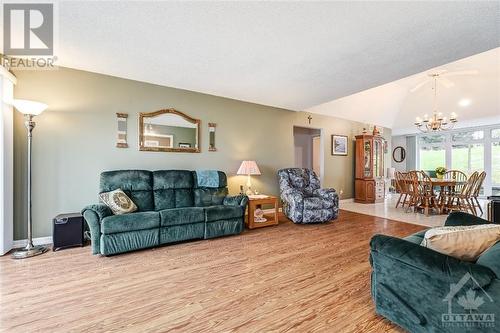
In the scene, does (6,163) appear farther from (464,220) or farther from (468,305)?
(464,220)

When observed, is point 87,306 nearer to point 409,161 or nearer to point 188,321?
point 188,321

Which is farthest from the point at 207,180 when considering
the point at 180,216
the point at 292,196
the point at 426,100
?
the point at 426,100

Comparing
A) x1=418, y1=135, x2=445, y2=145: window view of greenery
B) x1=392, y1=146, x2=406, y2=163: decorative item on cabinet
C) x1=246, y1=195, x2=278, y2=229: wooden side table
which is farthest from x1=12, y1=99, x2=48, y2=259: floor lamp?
x1=418, y1=135, x2=445, y2=145: window view of greenery

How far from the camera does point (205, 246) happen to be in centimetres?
307

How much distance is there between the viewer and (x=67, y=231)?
289 cm

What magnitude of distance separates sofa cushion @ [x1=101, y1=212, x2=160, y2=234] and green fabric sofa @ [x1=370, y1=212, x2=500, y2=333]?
2491 mm

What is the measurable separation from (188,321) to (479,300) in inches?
67.2

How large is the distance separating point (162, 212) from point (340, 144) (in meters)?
5.33

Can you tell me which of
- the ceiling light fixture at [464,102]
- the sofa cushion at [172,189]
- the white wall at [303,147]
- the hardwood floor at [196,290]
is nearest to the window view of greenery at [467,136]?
the ceiling light fixture at [464,102]

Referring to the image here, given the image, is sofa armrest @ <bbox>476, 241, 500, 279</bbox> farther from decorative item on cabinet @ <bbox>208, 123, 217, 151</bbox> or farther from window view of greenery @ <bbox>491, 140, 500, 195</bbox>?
window view of greenery @ <bbox>491, 140, 500, 195</bbox>

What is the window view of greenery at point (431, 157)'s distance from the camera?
26.6 ft

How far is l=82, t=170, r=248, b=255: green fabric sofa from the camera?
106 inches

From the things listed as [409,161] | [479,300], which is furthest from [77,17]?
[409,161]

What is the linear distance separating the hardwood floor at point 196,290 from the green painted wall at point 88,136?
0.80m
